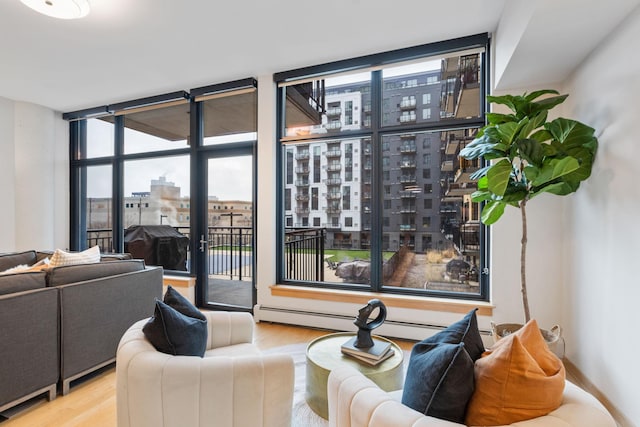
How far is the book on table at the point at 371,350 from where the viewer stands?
1817mm

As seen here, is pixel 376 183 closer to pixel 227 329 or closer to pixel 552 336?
pixel 552 336

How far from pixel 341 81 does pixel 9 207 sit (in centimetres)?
462

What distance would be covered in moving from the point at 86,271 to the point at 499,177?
303 cm

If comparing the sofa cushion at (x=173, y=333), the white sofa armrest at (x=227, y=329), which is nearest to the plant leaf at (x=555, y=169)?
the white sofa armrest at (x=227, y=329)

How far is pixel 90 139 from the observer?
16.3 ft

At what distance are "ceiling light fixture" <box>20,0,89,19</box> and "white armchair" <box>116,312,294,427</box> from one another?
2315 millimetres

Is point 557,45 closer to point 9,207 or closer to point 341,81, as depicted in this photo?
point 341,81

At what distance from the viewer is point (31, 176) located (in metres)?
4.46

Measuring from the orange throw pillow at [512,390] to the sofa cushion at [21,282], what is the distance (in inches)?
100

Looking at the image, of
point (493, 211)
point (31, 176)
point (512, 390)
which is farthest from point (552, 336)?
point (31, 176)

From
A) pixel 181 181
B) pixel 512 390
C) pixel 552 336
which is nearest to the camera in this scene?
pixel 512 390

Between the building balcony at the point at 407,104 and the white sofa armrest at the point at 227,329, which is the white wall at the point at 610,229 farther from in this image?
the white sofa armrest at the point at 227,329

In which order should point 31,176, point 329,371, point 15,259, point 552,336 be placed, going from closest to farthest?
point 329,371, point 552,336, point 15,259, point 31,176

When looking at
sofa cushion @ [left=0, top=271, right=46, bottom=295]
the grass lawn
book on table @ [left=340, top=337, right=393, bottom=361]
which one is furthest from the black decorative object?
sofa cushion @ [left=0, top=271, right=46, bottom=295]
